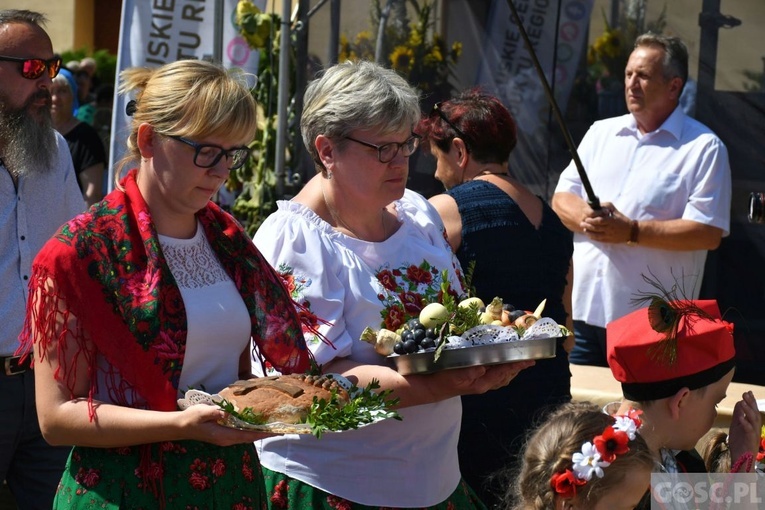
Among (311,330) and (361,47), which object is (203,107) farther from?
(361,47)

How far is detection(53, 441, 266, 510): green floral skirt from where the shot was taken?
7.18 feet

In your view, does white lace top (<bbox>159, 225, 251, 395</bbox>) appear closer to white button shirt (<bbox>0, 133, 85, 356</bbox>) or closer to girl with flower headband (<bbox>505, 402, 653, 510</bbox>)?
girl with flower headband (<bbox>505, 402, 653, 510</bbox>)

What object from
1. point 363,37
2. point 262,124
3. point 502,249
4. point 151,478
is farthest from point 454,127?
point 262,124

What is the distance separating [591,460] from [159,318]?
38.6 inches

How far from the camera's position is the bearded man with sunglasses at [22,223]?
10.3ft

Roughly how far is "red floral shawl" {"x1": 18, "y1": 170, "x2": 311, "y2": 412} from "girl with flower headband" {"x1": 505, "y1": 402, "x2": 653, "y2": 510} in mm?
851

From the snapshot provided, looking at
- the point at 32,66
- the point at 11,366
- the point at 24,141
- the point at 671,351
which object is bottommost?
the point at 11,366

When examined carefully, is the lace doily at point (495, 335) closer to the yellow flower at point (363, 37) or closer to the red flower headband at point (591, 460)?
the red flower headband at point (591, 460)

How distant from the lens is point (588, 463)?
239 centimetres

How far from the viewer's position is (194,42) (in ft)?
20.2

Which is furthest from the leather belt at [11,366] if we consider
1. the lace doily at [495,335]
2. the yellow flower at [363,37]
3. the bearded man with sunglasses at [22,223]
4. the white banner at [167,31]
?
the white banner at [167,31]

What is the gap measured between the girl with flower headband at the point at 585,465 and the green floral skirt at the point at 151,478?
68 centimetres

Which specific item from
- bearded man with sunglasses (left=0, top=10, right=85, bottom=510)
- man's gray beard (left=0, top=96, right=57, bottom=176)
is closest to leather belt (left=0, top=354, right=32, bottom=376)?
bearded man with sunglasses (left=0, top=10, right=85, bottom=510)

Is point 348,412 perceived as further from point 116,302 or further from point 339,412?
point 116,302
